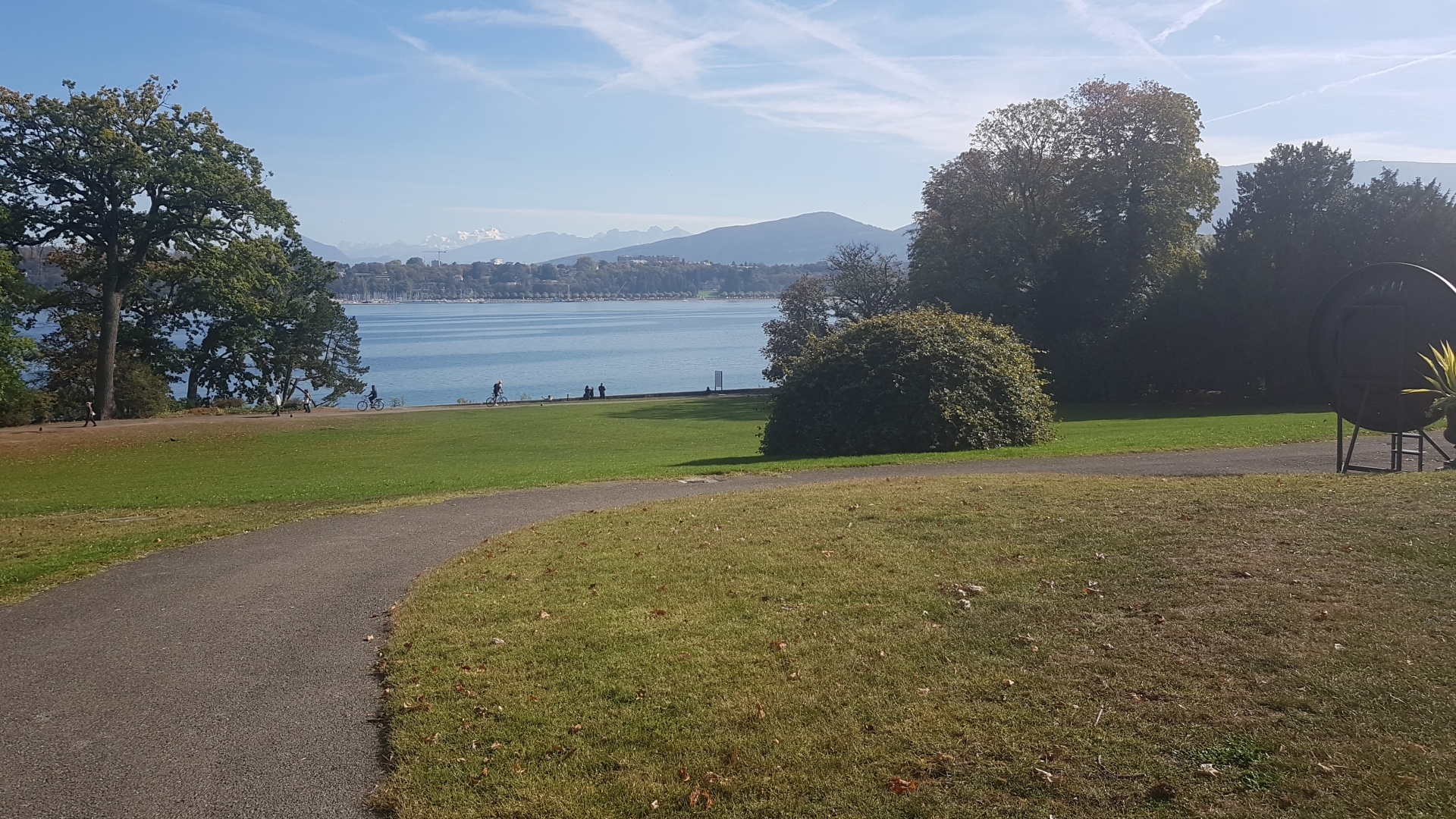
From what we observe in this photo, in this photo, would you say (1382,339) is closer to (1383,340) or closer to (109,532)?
(1383,340)

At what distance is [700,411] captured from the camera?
44656 mm

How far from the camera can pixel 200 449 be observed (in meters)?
30.8

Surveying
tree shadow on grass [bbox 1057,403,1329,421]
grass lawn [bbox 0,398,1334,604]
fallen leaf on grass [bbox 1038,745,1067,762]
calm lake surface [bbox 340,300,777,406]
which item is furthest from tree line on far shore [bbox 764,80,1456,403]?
fallen leaf on grass [bbox 1038,745,1067,762]

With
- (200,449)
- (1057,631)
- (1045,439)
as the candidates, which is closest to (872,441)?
(1045,439)

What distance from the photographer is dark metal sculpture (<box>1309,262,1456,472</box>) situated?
47.0 ft

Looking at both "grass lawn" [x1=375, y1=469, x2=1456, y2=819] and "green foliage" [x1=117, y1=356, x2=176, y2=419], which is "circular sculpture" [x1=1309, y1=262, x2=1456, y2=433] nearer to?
"grass lawn" [x1=375, y1=469, x2=1456, y2=819]

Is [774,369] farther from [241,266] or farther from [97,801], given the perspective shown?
[97,801]

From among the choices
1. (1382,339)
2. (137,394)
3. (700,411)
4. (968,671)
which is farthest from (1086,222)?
(968,671)

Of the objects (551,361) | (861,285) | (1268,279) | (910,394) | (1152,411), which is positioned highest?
(861,285)

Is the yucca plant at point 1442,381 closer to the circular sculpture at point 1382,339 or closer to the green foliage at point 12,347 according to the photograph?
the circular sculpture at point 1382,339

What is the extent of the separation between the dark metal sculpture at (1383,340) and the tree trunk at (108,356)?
140 feet

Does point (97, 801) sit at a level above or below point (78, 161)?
below

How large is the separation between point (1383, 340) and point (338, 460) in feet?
78.3

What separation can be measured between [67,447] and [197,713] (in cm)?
2934
